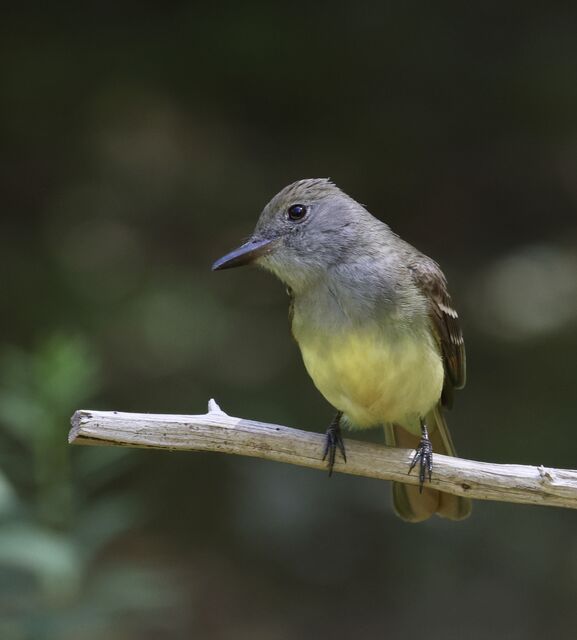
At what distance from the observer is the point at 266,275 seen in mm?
8258

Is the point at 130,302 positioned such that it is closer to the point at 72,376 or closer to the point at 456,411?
the point at 456,411

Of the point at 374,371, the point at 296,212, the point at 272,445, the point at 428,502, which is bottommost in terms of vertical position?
the point at 272,445

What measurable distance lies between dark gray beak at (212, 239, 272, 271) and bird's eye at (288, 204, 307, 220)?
15cm

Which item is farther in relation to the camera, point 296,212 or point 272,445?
point 296,212

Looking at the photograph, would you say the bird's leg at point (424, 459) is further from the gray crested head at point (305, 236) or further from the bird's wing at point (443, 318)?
the gray crested head at point (305, 236)

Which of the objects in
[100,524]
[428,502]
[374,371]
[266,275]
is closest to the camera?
[374,371]

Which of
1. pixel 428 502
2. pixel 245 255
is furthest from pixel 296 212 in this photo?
pixel 428 502

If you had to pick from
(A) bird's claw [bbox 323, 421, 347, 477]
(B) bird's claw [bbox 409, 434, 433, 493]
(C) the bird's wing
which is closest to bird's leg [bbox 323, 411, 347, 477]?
(A) bird's claw [bbox 323, 421, 347, 477]

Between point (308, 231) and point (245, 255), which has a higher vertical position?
point (308, 231)

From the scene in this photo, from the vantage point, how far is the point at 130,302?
754 cm

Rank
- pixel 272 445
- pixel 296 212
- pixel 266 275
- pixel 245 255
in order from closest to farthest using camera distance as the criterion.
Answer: pixel 272 445 < pixel 245 255 < pixel 296 212 < pixel 266 275

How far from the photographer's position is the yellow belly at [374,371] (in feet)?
14.2

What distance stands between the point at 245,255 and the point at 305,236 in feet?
0.89

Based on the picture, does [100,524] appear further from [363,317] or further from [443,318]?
[443,318]
